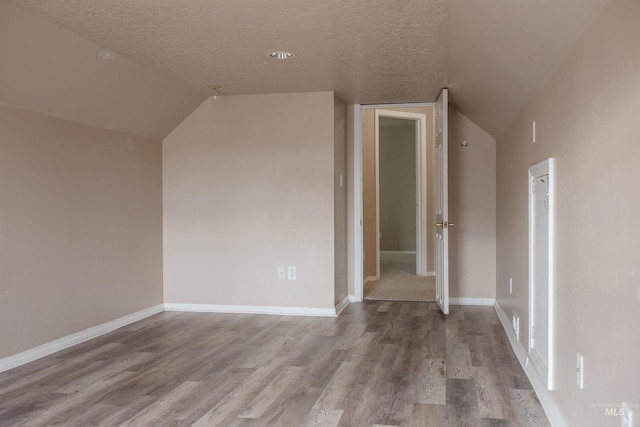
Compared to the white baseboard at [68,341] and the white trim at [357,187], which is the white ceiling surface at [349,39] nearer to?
the white trim at [357,187]

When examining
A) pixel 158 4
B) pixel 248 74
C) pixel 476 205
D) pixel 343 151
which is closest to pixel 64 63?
pixel 158 4

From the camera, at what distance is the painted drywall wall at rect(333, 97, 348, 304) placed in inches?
192

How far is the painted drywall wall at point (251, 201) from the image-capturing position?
482 cm

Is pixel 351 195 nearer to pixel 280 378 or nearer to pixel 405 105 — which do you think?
pixel 405 105

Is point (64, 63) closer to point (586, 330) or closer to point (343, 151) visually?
point (343, 151)

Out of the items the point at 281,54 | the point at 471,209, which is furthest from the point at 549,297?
the point at 471,209

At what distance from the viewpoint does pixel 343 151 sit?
17.3 ft

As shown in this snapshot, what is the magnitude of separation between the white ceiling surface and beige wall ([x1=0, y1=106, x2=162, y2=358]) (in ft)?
2.56

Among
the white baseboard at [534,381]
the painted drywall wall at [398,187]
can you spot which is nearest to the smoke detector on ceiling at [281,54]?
the white baseboard at [534,381]

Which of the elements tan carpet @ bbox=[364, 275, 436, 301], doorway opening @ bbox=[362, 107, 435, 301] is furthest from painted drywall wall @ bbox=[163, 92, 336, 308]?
doorway opening @ bbox=[362, 107, 435, 301]

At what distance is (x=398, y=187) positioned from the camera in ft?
33.2

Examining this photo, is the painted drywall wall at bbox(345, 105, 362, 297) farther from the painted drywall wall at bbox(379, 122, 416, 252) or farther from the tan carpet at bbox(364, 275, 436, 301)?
the painted drywall wall at bbox(379, 122, 416, 252)

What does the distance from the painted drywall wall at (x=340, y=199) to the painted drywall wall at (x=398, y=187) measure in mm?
4801

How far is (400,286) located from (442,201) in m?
1.96
